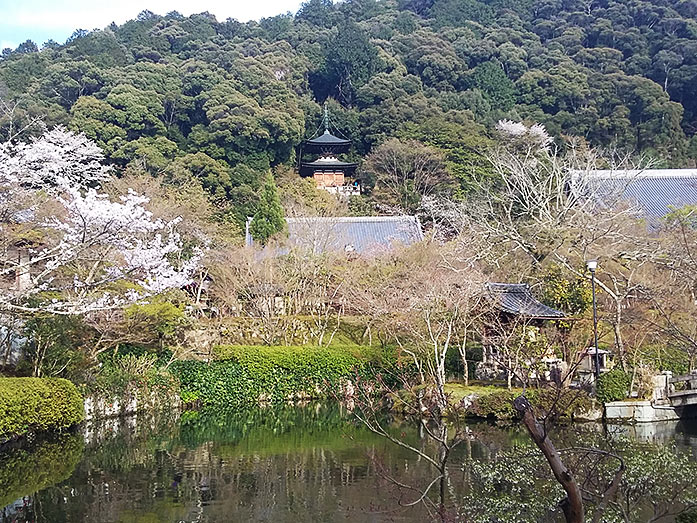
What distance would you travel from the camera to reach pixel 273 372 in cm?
1680

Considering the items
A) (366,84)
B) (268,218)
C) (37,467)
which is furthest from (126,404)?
(366,84)

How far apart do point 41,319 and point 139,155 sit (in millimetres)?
18425

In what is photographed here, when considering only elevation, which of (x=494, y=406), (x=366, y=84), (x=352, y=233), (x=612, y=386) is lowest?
(x=494, y=406)

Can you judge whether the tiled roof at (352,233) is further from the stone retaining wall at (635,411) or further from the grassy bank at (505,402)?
the stone retaining wall at (635,411)

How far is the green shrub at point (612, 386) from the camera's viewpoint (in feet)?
41.9

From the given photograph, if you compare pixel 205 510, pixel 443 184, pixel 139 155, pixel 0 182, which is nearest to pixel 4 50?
pixel 139 155

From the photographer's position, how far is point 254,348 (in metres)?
16.7

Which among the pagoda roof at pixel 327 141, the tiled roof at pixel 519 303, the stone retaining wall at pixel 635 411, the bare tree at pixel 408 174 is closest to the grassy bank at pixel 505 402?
the stone retaining wall at pixel 635 411

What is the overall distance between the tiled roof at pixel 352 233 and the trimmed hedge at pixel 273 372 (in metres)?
3.52

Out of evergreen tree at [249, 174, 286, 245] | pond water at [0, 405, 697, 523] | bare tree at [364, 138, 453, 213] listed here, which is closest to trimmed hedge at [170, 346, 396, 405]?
pond water at [0, 405, 697, 523]

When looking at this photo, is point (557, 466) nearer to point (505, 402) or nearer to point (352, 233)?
point (505, 402)

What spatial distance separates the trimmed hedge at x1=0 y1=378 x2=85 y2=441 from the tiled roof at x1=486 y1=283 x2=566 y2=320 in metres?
8.87

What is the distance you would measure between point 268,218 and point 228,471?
1437 centimetres

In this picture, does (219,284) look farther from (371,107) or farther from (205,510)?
(371,107)
